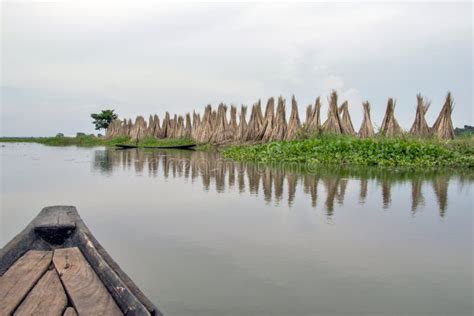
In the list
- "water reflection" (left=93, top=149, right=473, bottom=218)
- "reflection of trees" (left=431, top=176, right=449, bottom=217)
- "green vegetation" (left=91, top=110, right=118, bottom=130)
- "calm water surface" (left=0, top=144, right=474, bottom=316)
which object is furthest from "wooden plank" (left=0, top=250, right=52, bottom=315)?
"green vegetation" (left=91, top=110, right=118, bottom=130)

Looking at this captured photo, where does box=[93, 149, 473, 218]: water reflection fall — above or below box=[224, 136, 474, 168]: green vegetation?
below

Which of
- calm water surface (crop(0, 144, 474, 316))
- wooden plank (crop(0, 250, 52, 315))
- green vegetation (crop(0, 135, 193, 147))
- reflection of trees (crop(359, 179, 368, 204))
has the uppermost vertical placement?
green vegetation (crop(0, 135, 193, 147))

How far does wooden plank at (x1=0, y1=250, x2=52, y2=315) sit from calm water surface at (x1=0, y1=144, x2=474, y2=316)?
75cm

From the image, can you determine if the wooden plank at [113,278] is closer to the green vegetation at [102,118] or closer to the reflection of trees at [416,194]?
the reflection of trees at [416,194]

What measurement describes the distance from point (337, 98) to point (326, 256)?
52.1ft

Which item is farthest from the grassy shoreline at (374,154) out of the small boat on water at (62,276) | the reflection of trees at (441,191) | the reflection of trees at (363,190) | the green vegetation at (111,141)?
the green vegetation at (111,141)

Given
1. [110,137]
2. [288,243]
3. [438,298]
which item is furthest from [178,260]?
[110,137]

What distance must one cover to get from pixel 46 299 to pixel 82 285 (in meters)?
0.20

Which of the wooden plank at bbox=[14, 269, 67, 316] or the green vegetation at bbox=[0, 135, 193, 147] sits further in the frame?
the green vegetation at bbox=[0, 135, 193, 147]

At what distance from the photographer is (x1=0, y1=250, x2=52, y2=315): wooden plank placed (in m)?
2.14

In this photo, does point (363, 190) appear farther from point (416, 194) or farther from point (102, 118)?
point (102, 118)

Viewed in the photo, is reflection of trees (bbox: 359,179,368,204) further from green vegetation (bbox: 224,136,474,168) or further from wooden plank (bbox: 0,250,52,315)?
wooden plank (bbox: 0,250,52,315)

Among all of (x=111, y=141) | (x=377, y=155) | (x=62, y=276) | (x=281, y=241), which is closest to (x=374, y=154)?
(x=377, y=155)

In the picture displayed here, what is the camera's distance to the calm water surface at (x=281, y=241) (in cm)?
297
